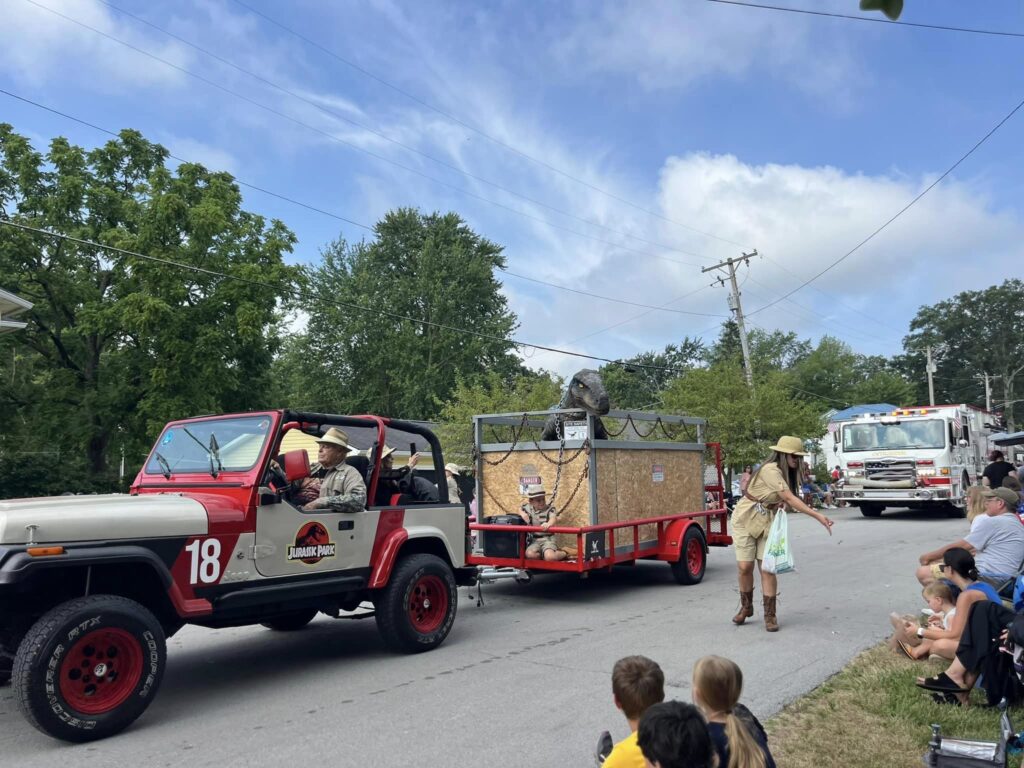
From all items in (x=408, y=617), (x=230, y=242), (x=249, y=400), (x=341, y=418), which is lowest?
(x=408, y=617)

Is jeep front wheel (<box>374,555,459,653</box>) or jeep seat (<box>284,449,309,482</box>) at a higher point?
jeep seat (<box>284,449,309,482</box>)

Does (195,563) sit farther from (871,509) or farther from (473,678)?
(871,509)

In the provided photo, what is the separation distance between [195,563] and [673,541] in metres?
6.38

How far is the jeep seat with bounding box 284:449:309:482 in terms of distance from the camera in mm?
5719

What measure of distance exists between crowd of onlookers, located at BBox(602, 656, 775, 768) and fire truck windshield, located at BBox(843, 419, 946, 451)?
2003 centimetres

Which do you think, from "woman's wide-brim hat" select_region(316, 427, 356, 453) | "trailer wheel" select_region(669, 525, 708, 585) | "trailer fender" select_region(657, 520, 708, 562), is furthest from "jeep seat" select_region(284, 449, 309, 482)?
"trailer wheel" select_region(669, 525, 708, 585)

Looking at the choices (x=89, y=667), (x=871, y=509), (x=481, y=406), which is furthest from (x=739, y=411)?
(x=89, y=667)

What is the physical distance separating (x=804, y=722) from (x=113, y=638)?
4.18 m

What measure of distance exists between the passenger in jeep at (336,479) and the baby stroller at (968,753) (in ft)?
13.6

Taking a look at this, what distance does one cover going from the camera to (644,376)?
69.1m

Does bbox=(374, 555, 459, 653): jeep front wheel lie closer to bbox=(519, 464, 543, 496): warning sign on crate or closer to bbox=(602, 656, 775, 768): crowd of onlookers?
bbox=(519, 464, 543, 496): warning sign on crate

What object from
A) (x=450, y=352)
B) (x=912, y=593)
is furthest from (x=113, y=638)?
(x=450, y=352)

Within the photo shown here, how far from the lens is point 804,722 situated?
4.96 m

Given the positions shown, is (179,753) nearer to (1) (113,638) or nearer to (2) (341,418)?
(1) (113,638)
